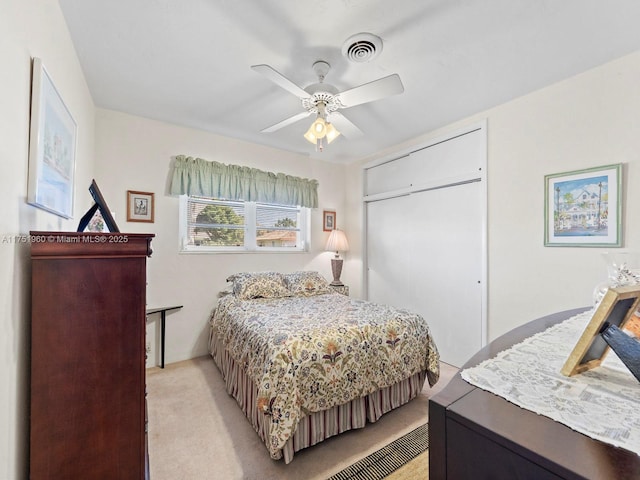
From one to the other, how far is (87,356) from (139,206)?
2.31 metres

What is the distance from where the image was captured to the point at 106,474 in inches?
40.6

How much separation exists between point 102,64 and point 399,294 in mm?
3651

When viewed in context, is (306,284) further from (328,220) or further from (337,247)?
(328,220)

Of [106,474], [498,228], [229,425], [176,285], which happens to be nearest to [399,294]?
[498,228]

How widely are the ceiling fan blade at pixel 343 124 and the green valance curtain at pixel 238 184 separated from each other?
149cm

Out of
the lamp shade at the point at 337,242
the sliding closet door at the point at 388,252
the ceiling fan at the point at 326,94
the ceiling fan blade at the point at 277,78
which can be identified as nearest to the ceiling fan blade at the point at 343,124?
the ceiling fan at the point at 326,94

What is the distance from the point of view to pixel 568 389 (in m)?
0.71

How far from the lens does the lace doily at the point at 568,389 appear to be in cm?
57

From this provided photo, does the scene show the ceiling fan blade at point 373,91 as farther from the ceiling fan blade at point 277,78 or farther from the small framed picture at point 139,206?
the small framed picture at point 139,206

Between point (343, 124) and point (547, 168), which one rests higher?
point (343, 124)

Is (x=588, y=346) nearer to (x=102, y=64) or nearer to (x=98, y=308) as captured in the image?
(x=98, y=308)

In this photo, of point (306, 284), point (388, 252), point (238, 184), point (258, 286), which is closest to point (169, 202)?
point (238, 184)

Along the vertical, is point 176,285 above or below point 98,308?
below

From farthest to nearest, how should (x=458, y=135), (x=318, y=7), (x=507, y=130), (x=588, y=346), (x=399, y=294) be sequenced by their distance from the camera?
(x=399, y=294) < (x=458, y=135) < (x=507, y=130) < (x=318, y=7) < (x=588, y=346)
